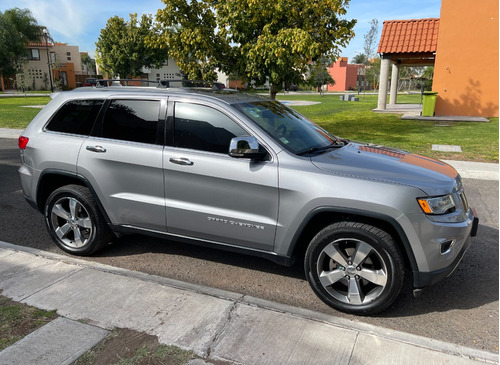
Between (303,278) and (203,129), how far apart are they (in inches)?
66.4

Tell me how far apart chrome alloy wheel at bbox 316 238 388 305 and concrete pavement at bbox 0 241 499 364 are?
0.23 meters

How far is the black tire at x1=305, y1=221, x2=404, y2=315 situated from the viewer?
3.06 metres

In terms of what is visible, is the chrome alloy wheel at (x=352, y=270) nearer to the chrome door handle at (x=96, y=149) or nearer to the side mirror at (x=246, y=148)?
the side mirror at (x=246, y=148)

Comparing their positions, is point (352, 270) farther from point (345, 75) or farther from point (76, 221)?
point (345, 75)

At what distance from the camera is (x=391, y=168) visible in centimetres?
329

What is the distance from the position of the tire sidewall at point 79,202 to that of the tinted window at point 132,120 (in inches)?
27.1

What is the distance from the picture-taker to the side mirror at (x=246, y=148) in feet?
10.9

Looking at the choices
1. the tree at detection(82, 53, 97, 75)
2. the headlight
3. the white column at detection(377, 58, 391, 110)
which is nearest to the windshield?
the headlight

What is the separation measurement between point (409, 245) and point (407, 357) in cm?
76

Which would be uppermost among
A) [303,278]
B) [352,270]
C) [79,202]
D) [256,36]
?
[256,36]

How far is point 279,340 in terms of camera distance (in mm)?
2838

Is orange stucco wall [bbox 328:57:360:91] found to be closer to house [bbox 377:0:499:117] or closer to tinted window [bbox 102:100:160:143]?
house [bbox 377:0:499:117]

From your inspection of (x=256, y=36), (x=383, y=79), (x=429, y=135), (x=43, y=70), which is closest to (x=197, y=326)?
(x=256, y=36)

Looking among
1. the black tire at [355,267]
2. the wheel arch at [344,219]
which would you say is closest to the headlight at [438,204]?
the wheel arch at [344,219]
